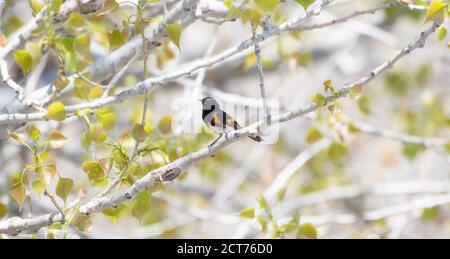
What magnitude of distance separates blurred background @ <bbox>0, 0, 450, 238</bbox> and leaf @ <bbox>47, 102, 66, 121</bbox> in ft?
0.89

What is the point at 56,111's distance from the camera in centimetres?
141

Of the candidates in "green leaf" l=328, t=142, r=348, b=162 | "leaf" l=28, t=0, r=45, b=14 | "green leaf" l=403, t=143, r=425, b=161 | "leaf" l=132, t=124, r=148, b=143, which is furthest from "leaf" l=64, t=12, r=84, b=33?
"green leaf" l=403, t=143, r=425, b=161

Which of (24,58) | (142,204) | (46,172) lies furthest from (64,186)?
(24,58)

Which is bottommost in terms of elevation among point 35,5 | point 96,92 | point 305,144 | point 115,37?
point 96,92

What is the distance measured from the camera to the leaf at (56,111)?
1.41 m

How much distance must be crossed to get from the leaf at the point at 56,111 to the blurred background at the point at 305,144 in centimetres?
27

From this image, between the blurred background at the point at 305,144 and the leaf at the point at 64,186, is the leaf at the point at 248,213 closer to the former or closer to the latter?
the blurred background at the point at 305,144

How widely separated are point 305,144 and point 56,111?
2618 millimetres

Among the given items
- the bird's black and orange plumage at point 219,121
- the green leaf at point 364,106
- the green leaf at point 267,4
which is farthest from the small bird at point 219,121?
the green leaf at point 364,106

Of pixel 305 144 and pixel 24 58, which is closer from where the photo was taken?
pixel 24 58

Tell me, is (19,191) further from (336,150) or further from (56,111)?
(336,150)

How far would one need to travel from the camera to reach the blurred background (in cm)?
222
